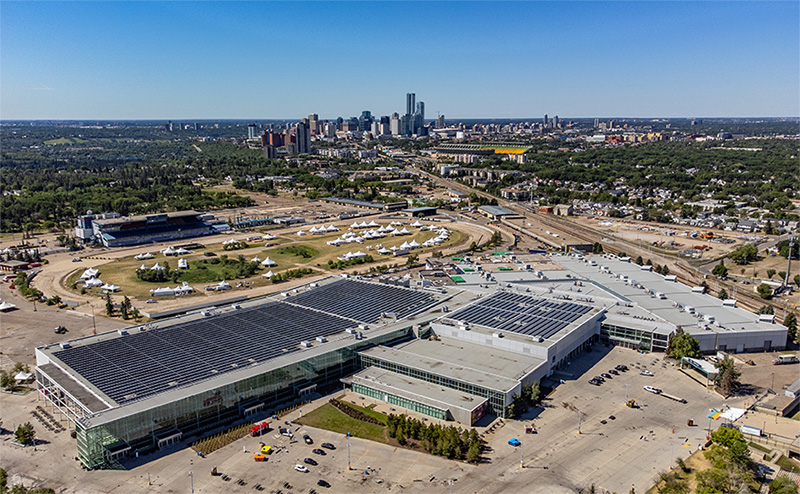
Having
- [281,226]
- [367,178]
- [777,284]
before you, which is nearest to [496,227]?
[281,226]

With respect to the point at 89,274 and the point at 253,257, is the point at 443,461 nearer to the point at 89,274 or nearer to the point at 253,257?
the point at 253,257

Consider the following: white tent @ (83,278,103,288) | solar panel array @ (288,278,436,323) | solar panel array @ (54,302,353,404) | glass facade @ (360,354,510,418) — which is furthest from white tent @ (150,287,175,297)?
glass facade @ (360,354,510,418)

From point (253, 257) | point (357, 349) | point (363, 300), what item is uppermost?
point (363, 300)

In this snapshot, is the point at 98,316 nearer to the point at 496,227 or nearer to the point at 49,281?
the point at 49,281

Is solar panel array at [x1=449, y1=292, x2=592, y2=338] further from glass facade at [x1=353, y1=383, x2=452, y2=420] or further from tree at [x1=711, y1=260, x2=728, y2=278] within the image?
tree at [x1=711, y1=260, x2=728, y2=278]

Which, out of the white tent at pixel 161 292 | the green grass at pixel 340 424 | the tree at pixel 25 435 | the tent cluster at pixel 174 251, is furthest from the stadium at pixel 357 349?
the tent cluster at pixel 174 251

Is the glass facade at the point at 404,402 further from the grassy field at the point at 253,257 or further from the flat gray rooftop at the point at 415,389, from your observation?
the grassy field at the point at 253,257

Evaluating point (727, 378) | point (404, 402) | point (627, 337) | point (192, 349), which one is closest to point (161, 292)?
point (192, 349)
